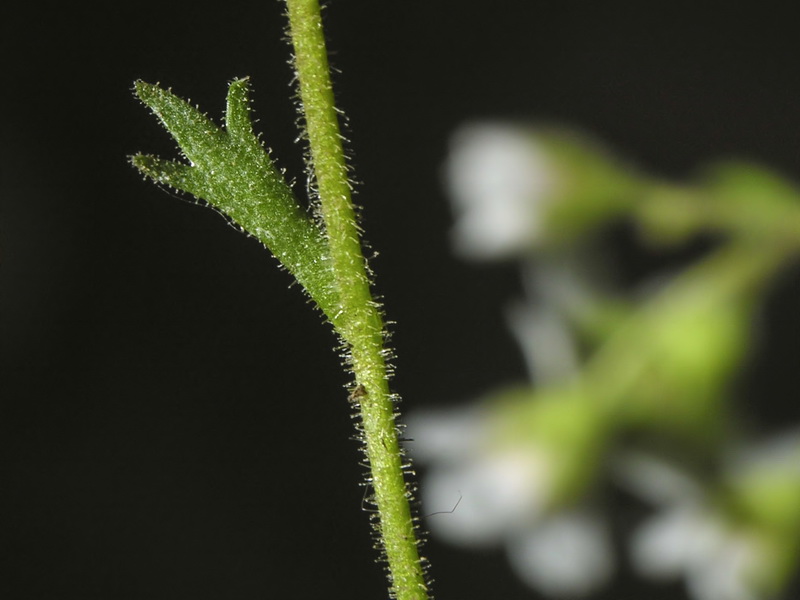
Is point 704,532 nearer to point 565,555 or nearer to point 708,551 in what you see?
point 708,551

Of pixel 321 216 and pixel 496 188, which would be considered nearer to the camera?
pixel 321 216

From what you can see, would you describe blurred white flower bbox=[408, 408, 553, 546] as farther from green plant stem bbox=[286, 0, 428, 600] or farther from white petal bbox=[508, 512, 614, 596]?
green plant stem bbox=[286, 0, 428, 600]

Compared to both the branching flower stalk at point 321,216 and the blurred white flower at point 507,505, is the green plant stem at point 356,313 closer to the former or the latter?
the branching flower stalk at point 321,216

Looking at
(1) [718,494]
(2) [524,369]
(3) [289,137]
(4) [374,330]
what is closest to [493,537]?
(2) [524,369]

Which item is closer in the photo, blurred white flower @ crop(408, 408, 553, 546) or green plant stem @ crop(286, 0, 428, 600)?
green plant stem @ crop(286, 0, 428, 600)

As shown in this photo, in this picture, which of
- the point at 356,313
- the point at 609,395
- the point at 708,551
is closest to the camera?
the point at 356,313

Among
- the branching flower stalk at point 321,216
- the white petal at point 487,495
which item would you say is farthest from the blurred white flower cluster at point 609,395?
the branching flower stalk at point 321,216

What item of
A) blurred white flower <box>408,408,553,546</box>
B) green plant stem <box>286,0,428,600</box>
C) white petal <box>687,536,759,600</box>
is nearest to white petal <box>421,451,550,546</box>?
blurred white flower <box>408,408,553,546</box>

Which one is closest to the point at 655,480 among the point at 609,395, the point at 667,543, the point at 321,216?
the point at 667,543
